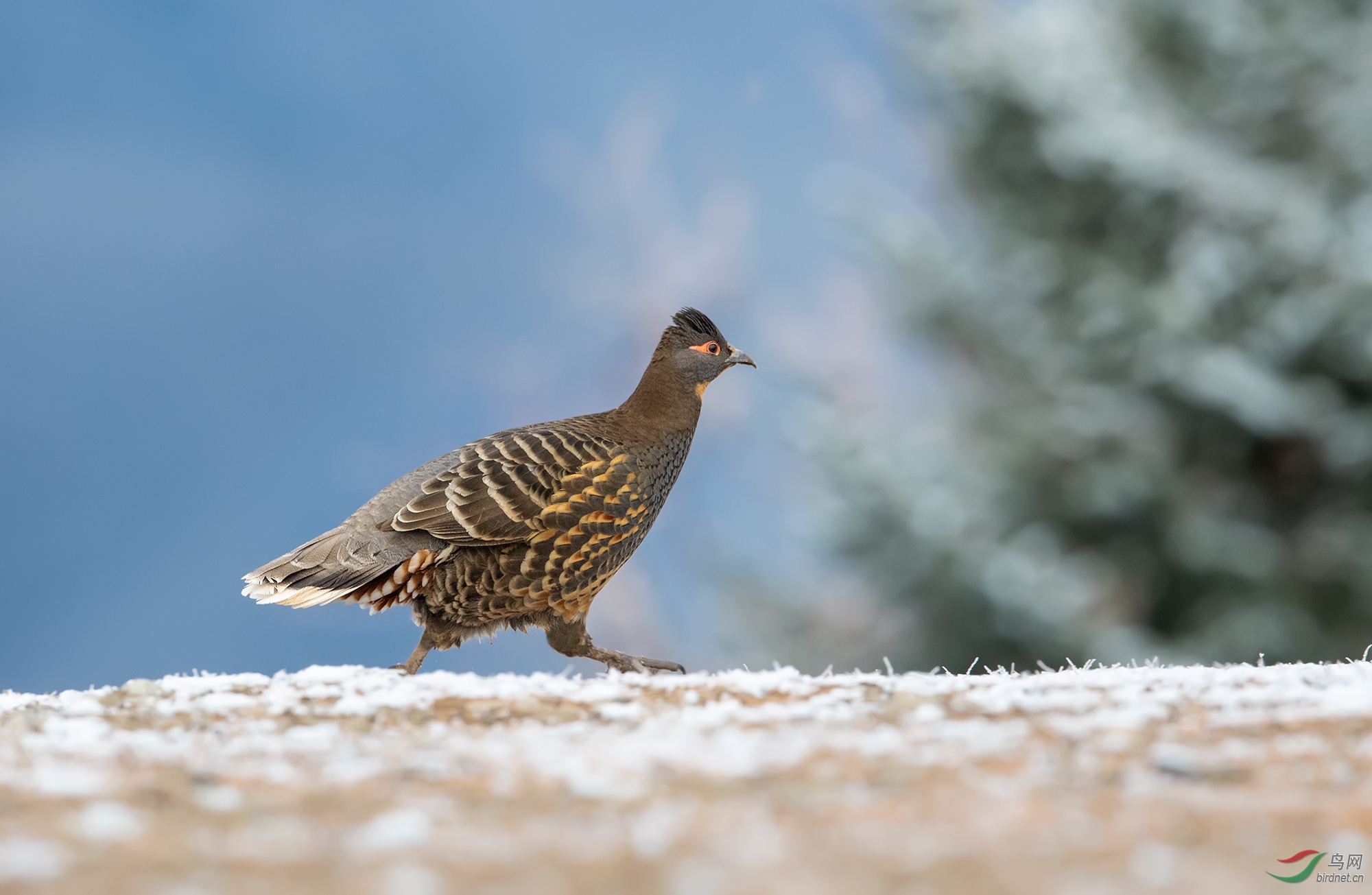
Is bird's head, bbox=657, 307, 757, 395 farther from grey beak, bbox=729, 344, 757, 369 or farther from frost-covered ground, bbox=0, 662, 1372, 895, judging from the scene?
frost-covered ground, bbox=0, 662, 1372, 895

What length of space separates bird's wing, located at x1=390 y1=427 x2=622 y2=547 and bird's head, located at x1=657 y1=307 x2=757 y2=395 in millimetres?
632

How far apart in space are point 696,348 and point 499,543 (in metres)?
1.45

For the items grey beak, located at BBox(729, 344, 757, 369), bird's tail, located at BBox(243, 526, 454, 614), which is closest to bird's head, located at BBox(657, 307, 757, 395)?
grey beak, located at BBox(729, 344, 757, 369)

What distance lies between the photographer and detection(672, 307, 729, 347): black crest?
19.9 ft

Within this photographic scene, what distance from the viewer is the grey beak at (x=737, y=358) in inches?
242

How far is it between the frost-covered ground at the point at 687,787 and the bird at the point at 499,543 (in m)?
1.05

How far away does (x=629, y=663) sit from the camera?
5668mm

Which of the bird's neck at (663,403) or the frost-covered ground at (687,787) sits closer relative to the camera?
the frost-covered ground at (687,787)

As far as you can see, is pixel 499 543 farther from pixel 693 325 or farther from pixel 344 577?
pixel 693 325

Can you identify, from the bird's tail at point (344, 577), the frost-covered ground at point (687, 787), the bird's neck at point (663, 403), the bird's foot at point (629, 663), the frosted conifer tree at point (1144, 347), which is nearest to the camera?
the frost-covered ground at point (687, 787)

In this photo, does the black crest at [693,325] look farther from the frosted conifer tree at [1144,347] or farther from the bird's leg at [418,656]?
the frosted conifer tree at [1144,347]

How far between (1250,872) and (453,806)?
5.32 ft

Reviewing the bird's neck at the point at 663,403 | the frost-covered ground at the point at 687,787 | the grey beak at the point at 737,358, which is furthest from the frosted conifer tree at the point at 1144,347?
the frost-covered ground at the point at 687,787

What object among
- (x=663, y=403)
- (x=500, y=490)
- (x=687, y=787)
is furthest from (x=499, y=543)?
(x=687, y=787)
